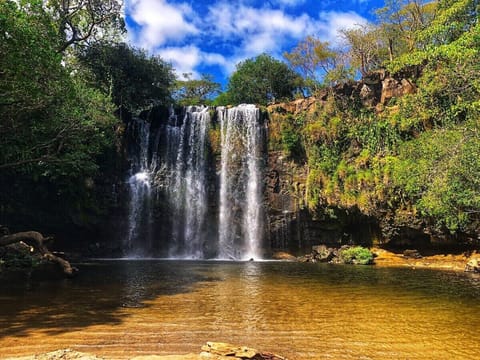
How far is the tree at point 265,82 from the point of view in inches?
1754

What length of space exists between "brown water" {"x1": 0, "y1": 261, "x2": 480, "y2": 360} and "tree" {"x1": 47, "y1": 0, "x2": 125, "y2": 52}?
20588 millimetres

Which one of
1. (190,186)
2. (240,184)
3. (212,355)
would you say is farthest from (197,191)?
(212,355)

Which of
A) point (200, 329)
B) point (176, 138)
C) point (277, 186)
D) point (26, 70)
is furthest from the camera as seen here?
point (176, 138)

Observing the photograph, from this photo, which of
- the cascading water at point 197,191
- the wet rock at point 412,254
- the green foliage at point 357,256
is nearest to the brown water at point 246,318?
the green foliage at point 357,256

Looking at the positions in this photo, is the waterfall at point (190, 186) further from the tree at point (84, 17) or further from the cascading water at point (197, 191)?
the tree at point (84, 17)

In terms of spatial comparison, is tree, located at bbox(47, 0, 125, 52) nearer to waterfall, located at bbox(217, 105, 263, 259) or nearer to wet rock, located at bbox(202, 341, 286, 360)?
waterfall, located at bbox(217, 105, 263, 259)

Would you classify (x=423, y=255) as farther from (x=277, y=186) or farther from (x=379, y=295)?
(x=379, y=295)

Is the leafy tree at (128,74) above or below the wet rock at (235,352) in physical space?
above

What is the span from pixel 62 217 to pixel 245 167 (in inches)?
551

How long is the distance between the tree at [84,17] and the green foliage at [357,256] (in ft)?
76.0

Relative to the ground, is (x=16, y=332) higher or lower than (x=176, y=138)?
lower

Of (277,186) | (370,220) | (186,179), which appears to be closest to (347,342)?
(370,220)

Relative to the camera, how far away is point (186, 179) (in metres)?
29.7

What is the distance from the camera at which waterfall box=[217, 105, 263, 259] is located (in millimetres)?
28125
